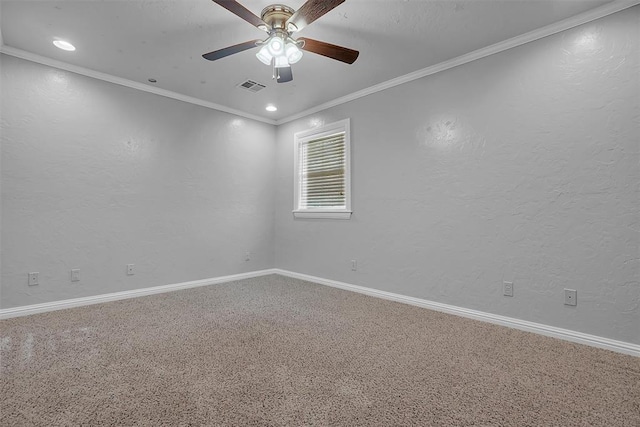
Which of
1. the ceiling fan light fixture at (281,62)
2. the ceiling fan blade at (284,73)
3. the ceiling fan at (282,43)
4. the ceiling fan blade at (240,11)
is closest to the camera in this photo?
the ceiling fan blade at (240,11)

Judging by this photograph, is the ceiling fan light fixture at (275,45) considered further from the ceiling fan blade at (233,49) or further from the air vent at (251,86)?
the air vent at (251,86)

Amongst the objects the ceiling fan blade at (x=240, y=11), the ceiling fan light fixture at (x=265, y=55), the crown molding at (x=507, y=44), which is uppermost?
the crown molding at (x=507, y=44)

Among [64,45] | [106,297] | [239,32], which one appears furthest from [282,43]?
[106,297]

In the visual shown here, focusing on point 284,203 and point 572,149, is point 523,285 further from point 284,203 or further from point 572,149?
point 284,203

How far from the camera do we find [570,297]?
2.39m

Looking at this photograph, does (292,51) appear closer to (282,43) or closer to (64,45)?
(282,43)

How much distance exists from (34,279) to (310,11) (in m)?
3.54

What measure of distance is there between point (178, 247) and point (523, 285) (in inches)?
153

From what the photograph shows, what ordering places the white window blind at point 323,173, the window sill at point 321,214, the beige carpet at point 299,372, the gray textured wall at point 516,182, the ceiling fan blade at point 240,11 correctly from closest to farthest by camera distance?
the beige carpet at point 299,372, the ceiling fan blade at point 240,11, the gray textured wall at point 516,182, the window sill at point 321,214, the white window blind at point 323,173

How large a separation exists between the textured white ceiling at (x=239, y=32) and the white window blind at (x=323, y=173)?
3.28 ft

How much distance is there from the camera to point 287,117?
4.83 meters

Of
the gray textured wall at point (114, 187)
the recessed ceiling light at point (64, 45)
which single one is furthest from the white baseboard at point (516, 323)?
the recessed ceiling light at point (64, 45)

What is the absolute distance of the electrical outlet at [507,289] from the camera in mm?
2676

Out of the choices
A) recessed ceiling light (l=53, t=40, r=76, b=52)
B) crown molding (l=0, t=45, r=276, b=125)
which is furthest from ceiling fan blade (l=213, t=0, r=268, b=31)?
crown molding (l=0, t=45, r=276, b=125)
